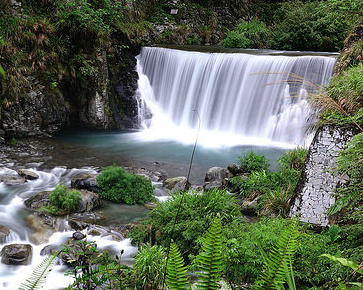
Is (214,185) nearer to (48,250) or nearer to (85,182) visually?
(85,182)

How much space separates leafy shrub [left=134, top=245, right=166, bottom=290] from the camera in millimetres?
3775

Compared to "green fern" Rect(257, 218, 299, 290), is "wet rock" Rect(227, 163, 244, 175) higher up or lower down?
lower down

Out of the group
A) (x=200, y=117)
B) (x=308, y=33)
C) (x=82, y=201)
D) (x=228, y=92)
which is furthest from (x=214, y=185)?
(x=308, y=33)

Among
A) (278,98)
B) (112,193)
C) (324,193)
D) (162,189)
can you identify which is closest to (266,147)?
(278,98)

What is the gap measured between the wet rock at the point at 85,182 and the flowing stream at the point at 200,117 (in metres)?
0.37

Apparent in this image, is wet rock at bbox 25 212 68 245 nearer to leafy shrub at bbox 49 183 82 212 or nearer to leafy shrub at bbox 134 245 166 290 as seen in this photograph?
leafy shrub at bbox 49 183 82 212

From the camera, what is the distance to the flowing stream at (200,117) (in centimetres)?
930

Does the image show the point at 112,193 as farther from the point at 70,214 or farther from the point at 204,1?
the point at 204,1

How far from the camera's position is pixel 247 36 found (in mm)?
18297

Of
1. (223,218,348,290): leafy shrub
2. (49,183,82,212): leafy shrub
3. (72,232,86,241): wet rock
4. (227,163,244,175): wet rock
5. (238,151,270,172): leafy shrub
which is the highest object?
(223,218,348,290): leafy shrub

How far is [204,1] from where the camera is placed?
2036 centimetres

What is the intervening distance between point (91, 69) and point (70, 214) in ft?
24.4

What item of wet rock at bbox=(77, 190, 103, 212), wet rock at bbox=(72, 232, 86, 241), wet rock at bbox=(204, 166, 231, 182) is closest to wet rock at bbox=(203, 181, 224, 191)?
wet rock at bbox=(204, 166, 231, 182)

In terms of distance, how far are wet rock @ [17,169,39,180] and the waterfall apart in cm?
509
